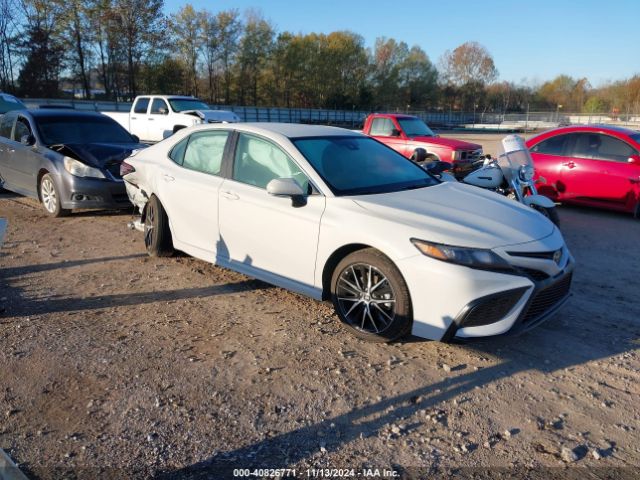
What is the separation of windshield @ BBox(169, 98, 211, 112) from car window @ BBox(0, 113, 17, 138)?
8.93 metres

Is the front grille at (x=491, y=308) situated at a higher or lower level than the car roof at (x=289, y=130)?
lower

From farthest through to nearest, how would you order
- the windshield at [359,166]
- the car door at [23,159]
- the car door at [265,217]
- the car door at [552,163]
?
the car door at [552,163] → the car door at [23,159] → the windshield at [359,166] → the car door at [265,217]

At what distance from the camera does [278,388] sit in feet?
11.5

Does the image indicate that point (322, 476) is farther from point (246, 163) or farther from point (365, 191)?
point (246, 163)

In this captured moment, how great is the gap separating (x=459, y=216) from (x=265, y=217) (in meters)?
1.62

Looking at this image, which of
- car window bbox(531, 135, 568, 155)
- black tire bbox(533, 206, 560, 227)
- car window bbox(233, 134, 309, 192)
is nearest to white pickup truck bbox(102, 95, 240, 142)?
car window bbox(531, 135, 568, 155)

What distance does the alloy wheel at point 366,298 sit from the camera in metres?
3.97

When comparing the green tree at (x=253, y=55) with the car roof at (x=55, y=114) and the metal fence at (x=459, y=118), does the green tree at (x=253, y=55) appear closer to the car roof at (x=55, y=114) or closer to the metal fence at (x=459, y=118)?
the metal fence at (x=459, y=118)

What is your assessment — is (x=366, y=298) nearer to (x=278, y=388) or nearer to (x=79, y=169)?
(x=278, y=388)

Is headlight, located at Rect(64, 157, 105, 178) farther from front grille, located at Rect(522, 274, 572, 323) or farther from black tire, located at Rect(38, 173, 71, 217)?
front grille, located at Rect(522, 274, 572, 323)

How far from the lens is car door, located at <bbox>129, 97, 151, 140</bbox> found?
18.8 meters

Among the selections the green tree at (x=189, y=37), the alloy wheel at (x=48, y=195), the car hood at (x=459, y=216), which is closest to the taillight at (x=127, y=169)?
the alloy wheel at (x=48, y=195)

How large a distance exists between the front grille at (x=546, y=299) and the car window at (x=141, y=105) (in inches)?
681

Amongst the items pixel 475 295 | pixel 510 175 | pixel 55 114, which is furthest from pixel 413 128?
pixel 475 295
